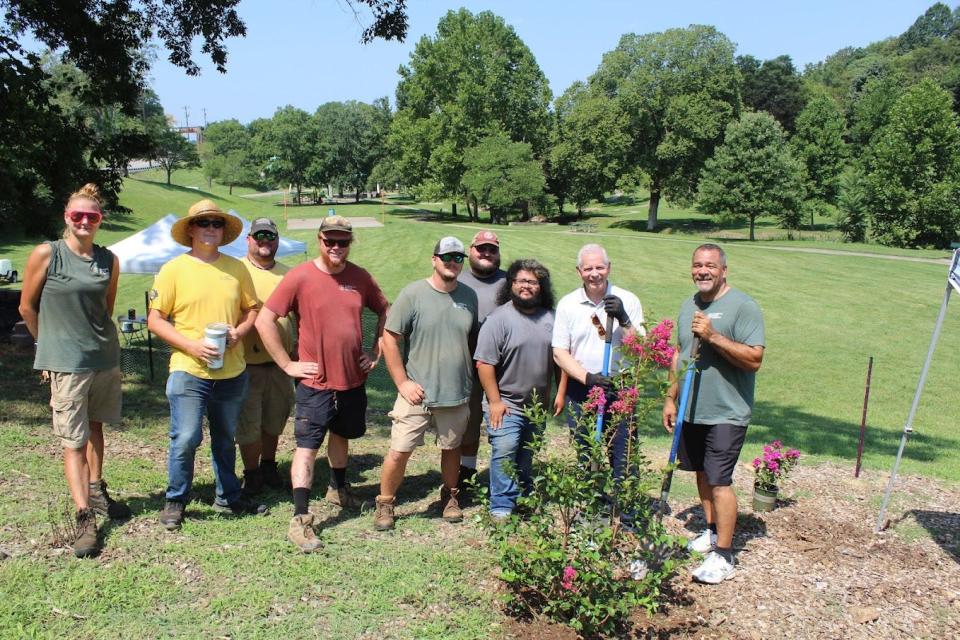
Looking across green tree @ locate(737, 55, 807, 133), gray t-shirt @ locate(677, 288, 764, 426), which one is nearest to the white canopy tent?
gray t-shirt @ locate(677, 288, 764, 426)

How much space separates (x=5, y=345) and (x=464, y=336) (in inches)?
362

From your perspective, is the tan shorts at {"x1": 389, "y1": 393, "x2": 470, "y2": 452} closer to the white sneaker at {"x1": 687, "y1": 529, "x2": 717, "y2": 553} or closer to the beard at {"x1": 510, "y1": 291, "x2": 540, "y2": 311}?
the beard at {"x1": 510, "y1": 291, "x2": 540, "y2": 311}

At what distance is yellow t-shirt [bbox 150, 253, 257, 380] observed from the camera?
441 centimetres

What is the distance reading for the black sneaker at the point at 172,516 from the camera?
4531mm

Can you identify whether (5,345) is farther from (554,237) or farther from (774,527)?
(554,237)

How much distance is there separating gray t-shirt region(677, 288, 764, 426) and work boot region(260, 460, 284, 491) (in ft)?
10.2

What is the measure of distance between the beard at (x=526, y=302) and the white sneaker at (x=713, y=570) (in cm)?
190

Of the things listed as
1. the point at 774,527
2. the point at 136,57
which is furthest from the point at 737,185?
the point at 774,527

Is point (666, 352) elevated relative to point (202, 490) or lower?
elevated

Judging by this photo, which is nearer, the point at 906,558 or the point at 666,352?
the point at 666,352

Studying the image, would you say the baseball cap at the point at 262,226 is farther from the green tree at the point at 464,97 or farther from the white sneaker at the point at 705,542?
the green tree at the point at 464,97

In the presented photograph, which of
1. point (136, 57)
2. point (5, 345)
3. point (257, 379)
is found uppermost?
point (136, 57)

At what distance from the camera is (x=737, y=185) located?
4641 cm

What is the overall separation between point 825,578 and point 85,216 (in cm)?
499
